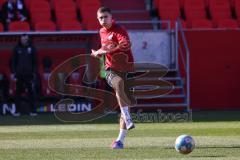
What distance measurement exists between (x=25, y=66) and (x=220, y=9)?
26.4ft

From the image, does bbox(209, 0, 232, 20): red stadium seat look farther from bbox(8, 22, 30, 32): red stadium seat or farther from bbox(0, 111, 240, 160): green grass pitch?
bbox(0, 111, 240, 160): green grass pitch

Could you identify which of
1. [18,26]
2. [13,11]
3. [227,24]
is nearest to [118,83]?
[18,26]

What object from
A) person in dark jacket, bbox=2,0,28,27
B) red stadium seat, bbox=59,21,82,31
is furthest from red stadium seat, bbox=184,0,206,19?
person in dark jacket, bbox=2,0,28,27

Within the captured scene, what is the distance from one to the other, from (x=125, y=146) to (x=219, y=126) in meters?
5.10

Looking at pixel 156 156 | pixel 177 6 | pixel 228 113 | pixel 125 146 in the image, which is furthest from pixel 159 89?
pixel 156 156

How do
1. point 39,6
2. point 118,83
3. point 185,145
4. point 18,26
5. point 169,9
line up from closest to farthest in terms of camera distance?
point 185,145, point 118,83, point 18,26, point 39,6, point 169,9

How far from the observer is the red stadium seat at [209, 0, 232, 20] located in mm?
27062

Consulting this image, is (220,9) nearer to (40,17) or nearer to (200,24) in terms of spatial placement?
(200,24)

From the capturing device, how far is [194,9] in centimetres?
2709

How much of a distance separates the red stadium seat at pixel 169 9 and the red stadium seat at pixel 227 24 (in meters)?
1.46

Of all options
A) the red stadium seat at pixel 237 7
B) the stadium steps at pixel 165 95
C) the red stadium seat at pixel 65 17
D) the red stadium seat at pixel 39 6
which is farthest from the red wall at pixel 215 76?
the red stadium seat at pixel 39 6

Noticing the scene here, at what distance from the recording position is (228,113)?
23.4 meters

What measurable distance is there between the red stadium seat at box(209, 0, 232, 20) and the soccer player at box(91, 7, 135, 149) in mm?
13647

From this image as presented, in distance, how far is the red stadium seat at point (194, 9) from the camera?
88.2 ft
